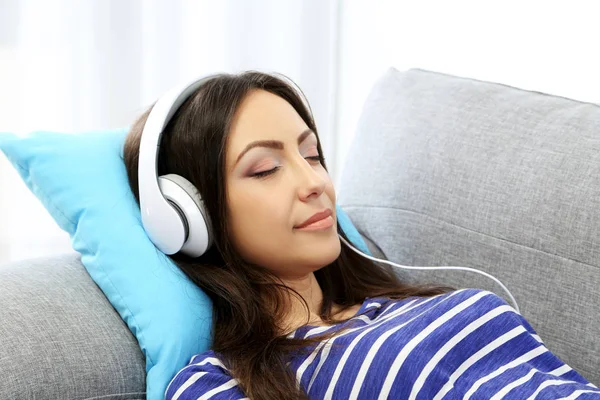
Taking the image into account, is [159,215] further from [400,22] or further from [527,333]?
[400,22]

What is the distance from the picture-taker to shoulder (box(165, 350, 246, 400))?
3.81ft

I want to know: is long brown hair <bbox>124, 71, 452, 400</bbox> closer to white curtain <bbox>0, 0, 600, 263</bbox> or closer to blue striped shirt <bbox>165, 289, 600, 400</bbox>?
blue striped shirt <bbox>165, 289, 600, 400</bbox>

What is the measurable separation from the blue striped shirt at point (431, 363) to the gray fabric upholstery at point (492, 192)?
7.9 inches

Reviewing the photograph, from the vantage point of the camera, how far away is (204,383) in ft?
3.86

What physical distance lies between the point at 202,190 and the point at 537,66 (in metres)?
1.27

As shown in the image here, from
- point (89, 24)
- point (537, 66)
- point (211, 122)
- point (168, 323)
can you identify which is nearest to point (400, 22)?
point (537, 66)

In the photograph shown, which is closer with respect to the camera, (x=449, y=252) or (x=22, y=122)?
(x=449, y=252)

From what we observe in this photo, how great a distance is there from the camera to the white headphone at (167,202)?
1314mm

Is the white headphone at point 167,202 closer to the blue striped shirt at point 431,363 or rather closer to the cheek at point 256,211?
the cheek at point 256,211

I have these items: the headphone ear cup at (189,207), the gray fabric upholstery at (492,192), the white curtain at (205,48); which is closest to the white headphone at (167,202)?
the headphone ear cup at (189,207)

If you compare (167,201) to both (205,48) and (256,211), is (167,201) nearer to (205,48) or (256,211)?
(256,211)

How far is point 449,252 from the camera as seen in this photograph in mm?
1604

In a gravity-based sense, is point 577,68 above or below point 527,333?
above

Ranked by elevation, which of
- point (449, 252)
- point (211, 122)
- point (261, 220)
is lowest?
point (449, 252)
